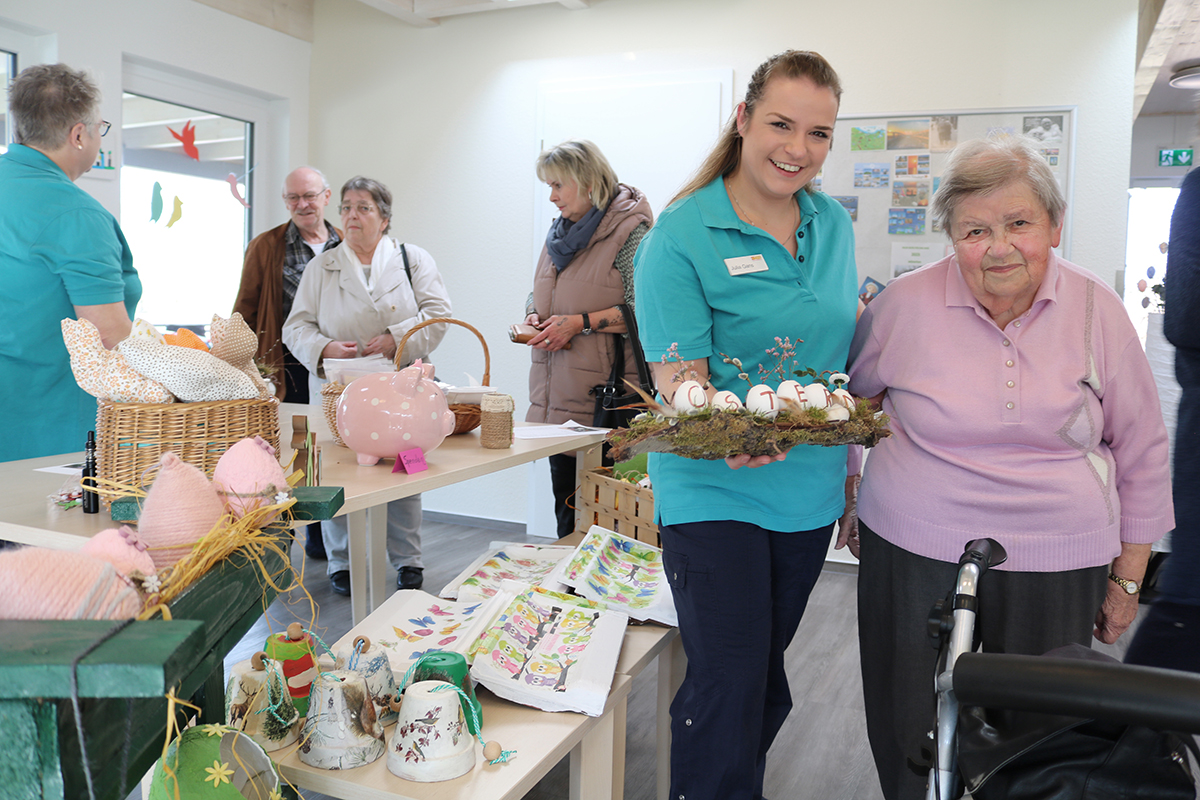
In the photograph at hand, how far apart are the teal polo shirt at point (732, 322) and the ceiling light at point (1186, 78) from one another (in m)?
2.89

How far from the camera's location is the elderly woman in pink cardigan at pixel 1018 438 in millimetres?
1440

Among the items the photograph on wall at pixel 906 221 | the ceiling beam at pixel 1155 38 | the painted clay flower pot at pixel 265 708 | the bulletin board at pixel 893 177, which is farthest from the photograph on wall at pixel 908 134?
the painted clay flower pot at pixel 265 708

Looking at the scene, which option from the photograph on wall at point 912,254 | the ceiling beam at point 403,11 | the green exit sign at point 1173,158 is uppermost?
A: the ceiling beam at point 403,11

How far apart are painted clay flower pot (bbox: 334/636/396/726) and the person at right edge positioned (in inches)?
42.0

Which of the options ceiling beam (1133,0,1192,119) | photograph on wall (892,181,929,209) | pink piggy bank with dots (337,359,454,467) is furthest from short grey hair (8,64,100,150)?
ceiling beam (1133,0,1192,119)

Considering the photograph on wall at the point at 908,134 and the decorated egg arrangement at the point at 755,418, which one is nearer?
the decorated egg arrangement at the point at 755,418

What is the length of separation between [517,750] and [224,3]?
418 centimetres

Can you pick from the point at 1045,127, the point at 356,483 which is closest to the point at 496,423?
the point at 356,483

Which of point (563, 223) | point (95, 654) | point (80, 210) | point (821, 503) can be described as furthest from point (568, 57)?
point (95, 654)

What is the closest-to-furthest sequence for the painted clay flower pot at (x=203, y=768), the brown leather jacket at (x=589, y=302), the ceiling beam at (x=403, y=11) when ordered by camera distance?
1. the painted clay flower pot at (x=203, y=768)
2. the brown leather jacket at (x=589, y=302)
3. the ceiling beam at (x=403, y=11)

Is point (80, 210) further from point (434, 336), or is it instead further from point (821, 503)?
point (821, 503)

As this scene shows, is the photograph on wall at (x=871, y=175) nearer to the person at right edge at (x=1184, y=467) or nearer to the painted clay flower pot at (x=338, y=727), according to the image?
the person at right edge at (x=1184, y=467)

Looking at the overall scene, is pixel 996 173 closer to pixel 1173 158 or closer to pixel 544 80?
pixel 1173 158

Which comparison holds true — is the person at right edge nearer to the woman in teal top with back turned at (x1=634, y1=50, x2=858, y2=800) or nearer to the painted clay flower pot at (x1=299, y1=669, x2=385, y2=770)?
the woman in teal top with back turned at (x1=634, y1=50, x2=858, y2=800)
